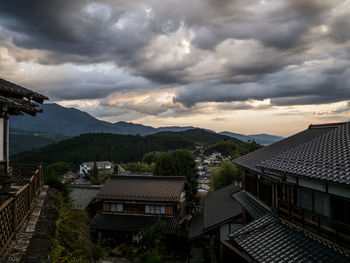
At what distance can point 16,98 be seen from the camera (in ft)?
31.7

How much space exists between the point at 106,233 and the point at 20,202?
18.7m

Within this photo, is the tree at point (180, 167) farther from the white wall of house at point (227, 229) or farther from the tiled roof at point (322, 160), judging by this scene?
the tiled roof at point (322, 160)

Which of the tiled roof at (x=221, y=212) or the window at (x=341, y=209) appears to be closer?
the window at (x=341, y=209)

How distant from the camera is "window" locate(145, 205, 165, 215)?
25.2 metres

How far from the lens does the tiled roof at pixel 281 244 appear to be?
6.96 meters

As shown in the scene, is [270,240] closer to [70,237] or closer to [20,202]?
[70,237]

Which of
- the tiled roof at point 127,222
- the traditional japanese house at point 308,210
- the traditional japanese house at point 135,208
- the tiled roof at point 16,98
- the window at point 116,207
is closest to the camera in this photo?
the traditional japanese house at point 308,210

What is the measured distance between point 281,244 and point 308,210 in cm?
149

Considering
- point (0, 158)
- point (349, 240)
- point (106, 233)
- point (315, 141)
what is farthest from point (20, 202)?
point (106, 233)

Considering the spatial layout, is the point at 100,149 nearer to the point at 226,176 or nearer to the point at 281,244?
the point at 226,176

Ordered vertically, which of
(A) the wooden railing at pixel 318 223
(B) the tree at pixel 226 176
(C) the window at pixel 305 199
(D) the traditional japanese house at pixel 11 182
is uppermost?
(D) the traditional japanese house at pixel 11 182

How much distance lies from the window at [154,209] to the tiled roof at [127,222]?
589 mm

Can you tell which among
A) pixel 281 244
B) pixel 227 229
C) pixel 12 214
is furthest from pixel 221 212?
pixel 12 214

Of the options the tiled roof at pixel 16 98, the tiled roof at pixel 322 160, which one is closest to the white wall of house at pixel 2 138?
the tiled roof at pixel 16 98
